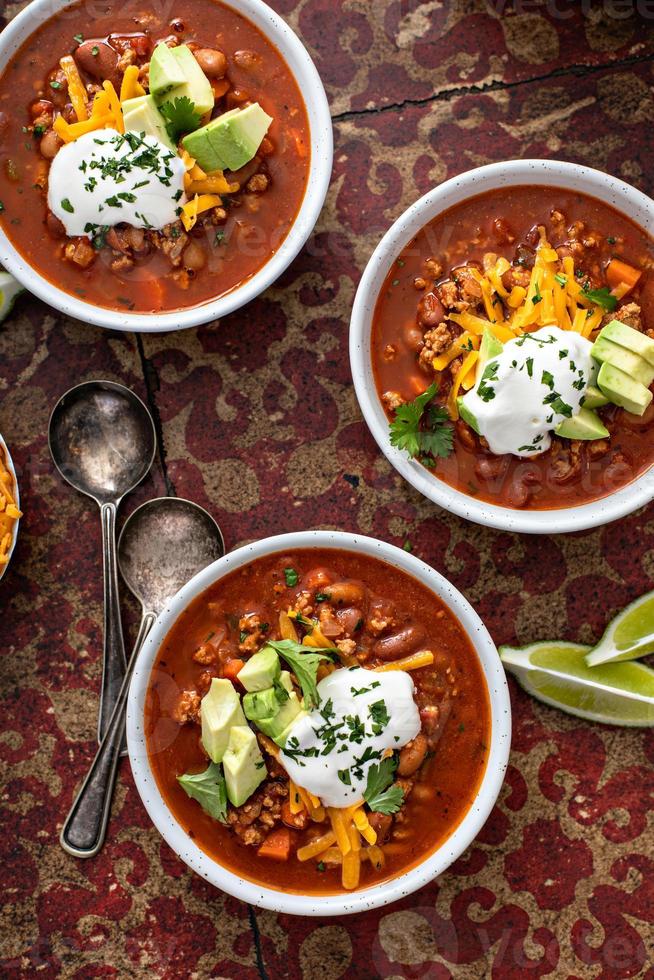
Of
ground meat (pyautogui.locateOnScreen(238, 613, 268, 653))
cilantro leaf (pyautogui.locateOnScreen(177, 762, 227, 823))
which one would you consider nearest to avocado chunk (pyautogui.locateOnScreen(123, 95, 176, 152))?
ground meat (pyautogui.locateOnScreen(238, 613, 268, 653))

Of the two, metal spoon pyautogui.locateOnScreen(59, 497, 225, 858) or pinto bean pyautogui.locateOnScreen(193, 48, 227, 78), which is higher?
pinto bean pyautogui.locateOnScreen(193, 48, 227, 78)

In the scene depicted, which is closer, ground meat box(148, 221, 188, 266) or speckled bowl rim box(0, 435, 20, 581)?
ground meat box(148, 221, 188, 266)

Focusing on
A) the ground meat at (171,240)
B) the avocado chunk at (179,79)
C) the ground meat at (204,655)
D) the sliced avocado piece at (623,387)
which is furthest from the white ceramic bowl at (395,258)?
the ground meat at (204,655)

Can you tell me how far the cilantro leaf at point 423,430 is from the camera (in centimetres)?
266

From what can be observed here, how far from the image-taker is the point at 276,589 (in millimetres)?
2697

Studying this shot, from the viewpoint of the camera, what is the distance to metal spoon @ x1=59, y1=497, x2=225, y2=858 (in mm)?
2980

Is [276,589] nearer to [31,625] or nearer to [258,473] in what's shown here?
[258,473]

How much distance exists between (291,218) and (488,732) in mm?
1651

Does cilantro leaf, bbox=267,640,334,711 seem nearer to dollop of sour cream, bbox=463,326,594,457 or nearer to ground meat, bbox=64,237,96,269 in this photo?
dollop of sour cream, bbox=463,326,594,457

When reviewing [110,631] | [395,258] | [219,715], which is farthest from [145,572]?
[395,258]

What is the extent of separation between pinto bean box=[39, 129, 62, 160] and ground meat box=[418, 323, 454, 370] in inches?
48.8

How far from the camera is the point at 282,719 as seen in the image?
2.53 metres

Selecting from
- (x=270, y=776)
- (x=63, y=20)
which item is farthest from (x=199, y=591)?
(x=63, y=20)

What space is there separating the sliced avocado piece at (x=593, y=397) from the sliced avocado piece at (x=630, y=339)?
0.15 meters
